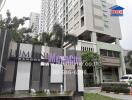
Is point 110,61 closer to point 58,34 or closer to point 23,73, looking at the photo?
point 58,34

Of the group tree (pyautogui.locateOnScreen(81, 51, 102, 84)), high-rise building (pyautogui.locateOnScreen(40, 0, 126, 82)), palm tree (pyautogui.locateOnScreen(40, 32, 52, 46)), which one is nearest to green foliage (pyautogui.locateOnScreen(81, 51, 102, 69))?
tree (pyautogui.locateOnScreen(81, 51, 102, 84))

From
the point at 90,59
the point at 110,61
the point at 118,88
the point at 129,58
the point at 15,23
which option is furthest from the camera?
the point at 129,58

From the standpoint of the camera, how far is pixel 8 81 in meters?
13.5

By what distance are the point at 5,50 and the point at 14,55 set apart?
1.98 m

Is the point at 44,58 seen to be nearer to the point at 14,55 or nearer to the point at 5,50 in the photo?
the point at 14,55

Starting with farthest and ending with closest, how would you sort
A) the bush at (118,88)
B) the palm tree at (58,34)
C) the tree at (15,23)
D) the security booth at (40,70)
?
the palm tree at (58,34)
the tree at (15,23)
the bush at (118,88)
the security booth at (40,70)

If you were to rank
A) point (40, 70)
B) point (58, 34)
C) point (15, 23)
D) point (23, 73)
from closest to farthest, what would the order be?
1. point (23, 73)
2. point (40, 70)
3. point (15, 23)
4. point (58, 34)

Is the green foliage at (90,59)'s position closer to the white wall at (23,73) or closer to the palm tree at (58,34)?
the palm tree at (58,34)

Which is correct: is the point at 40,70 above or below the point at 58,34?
below

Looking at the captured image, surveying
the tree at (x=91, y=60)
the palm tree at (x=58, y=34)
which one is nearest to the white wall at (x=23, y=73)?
the palm tree at (x=58, y=34)

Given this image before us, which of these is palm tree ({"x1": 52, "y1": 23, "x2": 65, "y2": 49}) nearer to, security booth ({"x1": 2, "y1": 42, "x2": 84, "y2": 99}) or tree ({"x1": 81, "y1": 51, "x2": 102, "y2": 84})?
tree ({"x1": 81, "y1": 51, "x2": 102, "y2": 84})

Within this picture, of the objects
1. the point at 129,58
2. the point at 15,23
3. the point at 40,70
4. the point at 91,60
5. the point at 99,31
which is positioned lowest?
the point at 40,70

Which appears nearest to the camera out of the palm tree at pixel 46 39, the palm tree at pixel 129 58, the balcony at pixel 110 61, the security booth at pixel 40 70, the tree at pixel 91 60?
the security booth at pixel 40 70

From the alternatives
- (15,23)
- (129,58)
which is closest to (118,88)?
(15,23)
